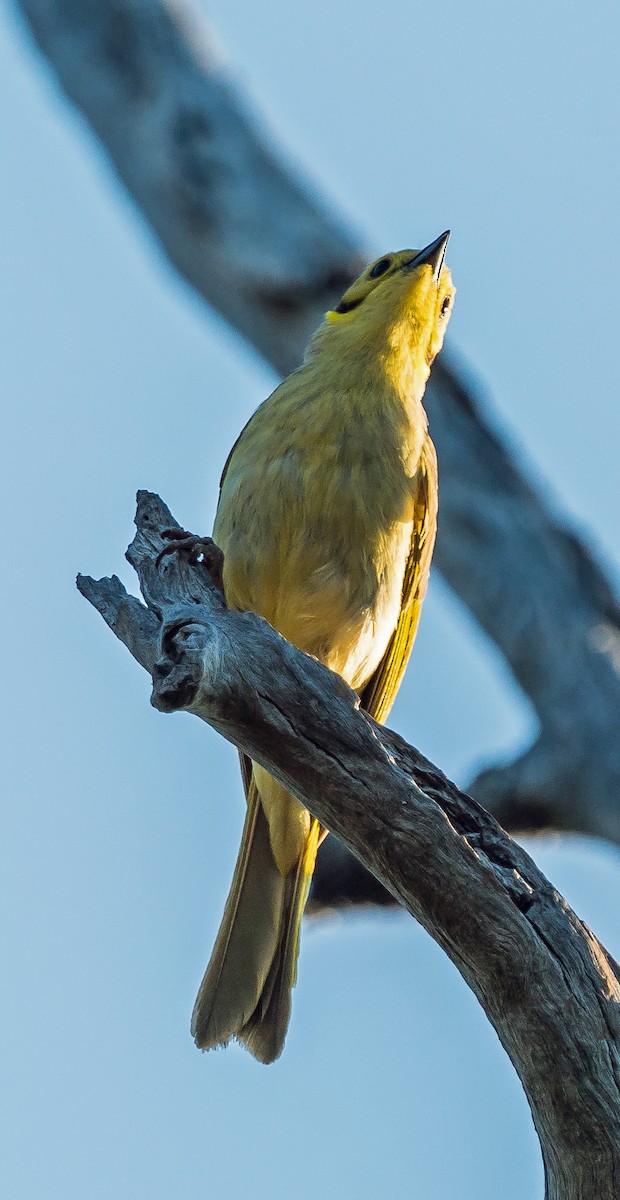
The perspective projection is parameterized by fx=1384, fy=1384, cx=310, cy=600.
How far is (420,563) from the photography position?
18.1 ft

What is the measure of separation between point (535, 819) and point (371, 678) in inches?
61.0

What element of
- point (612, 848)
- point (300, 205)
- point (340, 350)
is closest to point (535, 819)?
point (612, 848)

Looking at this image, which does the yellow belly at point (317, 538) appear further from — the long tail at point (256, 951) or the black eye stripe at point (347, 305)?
the black eye stripe at point (347, 305)

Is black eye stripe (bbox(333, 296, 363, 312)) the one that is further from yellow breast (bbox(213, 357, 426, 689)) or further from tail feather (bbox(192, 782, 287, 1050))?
tail feather (bbox(192, 782, 287, 1050))

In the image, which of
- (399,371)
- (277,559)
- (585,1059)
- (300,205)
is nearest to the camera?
(585,1059)

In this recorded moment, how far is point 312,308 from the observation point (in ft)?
25.5

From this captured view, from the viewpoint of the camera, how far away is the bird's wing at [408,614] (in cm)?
538

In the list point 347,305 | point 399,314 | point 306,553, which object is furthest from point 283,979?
point 347,305

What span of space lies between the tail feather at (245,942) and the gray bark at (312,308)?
1.62 metres

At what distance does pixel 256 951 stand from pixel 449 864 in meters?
1.60

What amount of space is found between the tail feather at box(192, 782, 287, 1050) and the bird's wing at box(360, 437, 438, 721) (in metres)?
0.67

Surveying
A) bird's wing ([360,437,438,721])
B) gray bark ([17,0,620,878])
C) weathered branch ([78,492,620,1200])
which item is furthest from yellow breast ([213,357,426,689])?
gray bark ([17,0,620,878])

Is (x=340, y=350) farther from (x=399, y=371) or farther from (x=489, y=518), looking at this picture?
(x=489, y=518)

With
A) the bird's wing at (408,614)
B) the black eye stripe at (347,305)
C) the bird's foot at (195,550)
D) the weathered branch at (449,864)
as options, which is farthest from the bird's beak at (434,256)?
the weathered branch at (449,864)
